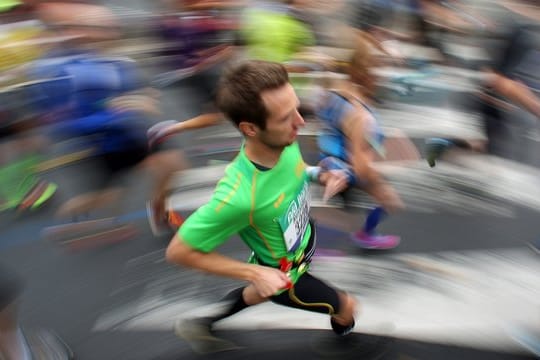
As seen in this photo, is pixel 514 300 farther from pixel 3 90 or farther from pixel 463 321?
pixel 3 90

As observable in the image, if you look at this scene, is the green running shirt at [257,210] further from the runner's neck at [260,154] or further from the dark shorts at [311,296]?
the dark shorts at [311,296]

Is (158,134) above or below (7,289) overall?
above

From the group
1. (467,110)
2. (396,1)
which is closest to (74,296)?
(396,1)

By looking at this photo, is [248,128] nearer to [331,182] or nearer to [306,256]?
[331,182]

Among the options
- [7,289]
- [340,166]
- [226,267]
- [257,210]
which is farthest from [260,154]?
[7,289]

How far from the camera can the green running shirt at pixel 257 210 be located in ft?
6.89

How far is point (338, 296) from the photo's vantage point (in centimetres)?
254

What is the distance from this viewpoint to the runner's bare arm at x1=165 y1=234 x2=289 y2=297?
2098mm

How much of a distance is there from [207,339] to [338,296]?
0.76m

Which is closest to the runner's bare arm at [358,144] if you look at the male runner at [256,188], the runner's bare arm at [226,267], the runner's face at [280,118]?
the male runner at [256,188]

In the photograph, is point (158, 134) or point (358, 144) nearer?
point (358, 144)

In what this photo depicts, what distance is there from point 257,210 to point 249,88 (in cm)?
45

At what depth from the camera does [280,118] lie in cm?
210

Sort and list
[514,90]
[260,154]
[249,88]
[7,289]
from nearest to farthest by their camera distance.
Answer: [249,88], [260,154], [7,289], [514,90]
